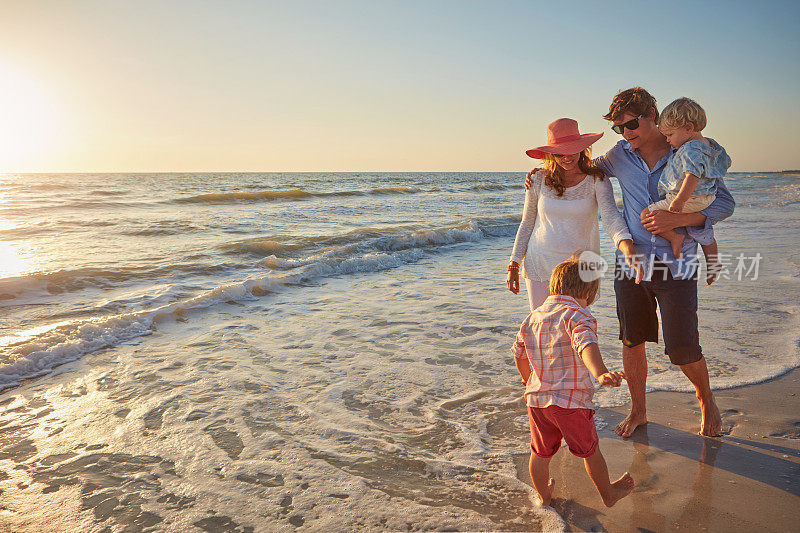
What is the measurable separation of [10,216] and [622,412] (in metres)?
21.9

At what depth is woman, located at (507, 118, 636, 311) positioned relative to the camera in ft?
10.6

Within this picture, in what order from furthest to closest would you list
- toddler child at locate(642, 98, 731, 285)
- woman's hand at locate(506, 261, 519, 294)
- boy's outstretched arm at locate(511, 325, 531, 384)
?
woman's hand at locate(506, 261, 519, 294), toddler child at locate(642, 98, 731, 285), boy's outstretched arm at locate(511, 325, 531, 384)

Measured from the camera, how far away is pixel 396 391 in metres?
4.33

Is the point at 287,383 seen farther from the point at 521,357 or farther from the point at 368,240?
the point at 368,240

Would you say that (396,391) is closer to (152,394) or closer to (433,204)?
(152,394)

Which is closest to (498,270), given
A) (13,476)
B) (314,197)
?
(13,476)

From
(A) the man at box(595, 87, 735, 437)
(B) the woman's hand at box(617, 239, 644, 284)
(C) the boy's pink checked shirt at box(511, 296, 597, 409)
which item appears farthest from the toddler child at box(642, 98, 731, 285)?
(C) the boy's pink checked shirt at box(511, 296, 597, 409)

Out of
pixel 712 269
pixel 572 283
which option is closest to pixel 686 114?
pixel 712 269

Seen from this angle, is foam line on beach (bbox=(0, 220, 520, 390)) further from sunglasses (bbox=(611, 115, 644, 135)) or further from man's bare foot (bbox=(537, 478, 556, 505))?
sunglasses (bbox=(611, 115, 644, 135))

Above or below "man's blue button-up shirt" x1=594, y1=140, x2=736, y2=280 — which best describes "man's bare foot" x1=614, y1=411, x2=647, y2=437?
below

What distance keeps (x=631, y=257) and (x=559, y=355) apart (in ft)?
3.64

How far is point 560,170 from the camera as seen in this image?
10.8 feet

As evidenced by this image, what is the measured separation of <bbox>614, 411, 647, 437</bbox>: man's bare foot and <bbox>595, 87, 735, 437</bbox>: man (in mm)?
19

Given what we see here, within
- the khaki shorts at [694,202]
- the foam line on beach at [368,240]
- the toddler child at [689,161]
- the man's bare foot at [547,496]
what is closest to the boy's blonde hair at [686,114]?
the toddler child at [689,161]
